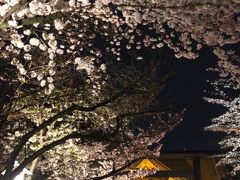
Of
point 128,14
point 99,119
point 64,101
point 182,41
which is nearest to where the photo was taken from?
point 128,14

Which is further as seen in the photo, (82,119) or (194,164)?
(194,164)

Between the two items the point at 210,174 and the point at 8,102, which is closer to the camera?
the point at 8,102

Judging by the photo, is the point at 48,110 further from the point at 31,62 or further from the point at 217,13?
the point at 217,13

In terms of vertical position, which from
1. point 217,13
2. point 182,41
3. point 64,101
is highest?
point 64,101

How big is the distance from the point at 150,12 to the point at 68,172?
1071 cm

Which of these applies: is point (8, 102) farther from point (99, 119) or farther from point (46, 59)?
point (99, 119)

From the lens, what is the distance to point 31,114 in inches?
548

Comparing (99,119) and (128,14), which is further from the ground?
(99,119)

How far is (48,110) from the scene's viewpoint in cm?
1396

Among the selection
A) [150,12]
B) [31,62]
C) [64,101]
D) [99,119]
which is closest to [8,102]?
[31,62]

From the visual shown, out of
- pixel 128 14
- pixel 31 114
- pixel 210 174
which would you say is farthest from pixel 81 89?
pixel 210 174

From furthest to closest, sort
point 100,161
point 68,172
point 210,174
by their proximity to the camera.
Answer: point 210,174
point 100,161
point 68,172

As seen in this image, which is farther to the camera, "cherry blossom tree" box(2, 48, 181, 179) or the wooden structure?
the wooden structure

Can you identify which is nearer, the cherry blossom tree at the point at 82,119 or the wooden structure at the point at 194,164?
the cherry blossom tree at the point at 82,119
